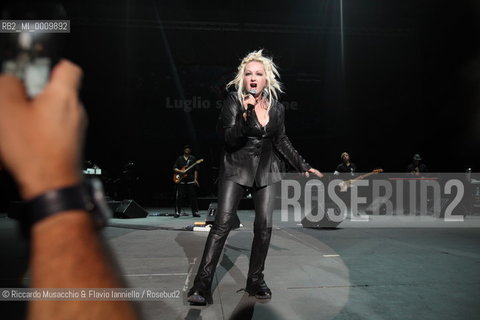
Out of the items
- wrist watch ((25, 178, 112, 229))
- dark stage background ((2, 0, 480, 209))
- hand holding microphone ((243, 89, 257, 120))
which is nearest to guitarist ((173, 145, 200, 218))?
dark stage background ((2, 0, 480, 209))

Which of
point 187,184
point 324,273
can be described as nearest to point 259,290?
point 324,273

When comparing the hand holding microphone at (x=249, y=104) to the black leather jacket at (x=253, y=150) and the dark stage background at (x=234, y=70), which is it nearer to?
the black leather jacket at (x=253, y=150)

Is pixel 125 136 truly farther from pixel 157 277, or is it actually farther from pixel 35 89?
pixel 35 89

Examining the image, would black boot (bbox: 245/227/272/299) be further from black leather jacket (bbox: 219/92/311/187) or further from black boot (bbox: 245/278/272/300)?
black leather jacket (bbox: 219/92/311/187)

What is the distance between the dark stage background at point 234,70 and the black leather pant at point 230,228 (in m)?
9.72

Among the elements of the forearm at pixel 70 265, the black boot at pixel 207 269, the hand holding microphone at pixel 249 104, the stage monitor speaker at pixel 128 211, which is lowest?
the stage monitor speaker at pixel 128 211

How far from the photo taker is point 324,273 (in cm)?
338

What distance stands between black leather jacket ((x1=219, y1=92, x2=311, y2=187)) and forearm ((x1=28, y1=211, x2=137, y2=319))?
189 centimetres

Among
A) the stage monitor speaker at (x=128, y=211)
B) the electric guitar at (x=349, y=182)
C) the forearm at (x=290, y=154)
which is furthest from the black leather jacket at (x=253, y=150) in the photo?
the stage monitor speaker at (x=128, y=211)

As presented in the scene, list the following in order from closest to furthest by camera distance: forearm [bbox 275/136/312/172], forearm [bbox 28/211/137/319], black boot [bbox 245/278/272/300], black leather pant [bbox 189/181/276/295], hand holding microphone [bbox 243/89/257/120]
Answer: forearm [bbox 28/211/137/319] < hand holding microphone [bbox 243/89/257/120] < black leather pant [bbox 189/181/276/295] < black boot [bbox 245/278/272/300] < forearm [bbox 275/136/312/172]

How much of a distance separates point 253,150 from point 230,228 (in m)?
0.59

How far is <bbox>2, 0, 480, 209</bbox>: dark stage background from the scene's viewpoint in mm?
12602

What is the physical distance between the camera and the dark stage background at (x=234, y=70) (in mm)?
12602

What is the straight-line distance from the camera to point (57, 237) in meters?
0.45
